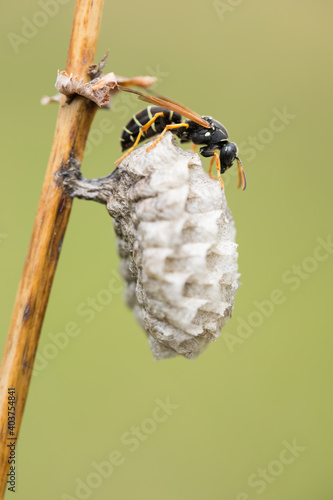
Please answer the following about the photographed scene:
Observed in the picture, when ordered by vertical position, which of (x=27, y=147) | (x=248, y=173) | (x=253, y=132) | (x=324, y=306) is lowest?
(x=324, y=306)

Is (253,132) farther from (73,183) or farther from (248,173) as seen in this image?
(73,183)

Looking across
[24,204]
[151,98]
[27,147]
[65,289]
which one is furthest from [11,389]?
[27,147]

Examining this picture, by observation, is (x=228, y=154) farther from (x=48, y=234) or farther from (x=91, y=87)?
(x=48, y=234)

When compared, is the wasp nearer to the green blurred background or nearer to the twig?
the twig

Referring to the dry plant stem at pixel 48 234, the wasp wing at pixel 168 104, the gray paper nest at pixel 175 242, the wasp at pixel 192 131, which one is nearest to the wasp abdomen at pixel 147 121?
the wasp at pixel 192 131

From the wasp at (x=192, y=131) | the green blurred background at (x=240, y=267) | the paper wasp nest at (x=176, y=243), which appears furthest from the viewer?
the green blurred background at (x=240, y=267)

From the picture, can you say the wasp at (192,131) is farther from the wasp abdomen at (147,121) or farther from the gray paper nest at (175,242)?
the gray paper nest at (175,242)
